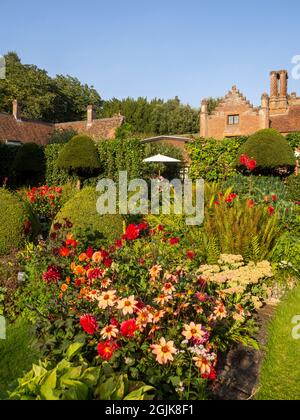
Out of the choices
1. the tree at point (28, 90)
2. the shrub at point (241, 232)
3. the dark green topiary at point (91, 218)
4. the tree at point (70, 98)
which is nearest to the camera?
the shrub at point (241, 232)

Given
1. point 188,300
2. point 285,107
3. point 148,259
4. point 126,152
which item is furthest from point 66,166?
point 285,107

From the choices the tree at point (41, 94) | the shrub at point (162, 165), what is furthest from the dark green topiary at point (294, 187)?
the tree at point (41, 94)

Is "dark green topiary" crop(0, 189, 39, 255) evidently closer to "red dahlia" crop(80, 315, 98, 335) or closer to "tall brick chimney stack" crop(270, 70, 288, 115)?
"red dahlia" crop(80, 315, 98, 335)

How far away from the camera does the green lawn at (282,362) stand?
2932mm

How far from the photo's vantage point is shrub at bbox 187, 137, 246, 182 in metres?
14.8

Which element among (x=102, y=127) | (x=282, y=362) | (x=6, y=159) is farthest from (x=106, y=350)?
(x=102, y=127)

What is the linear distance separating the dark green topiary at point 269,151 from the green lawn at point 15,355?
1093 centimetres

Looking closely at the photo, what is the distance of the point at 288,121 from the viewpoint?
1144 inches

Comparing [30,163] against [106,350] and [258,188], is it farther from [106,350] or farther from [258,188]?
[106,350]

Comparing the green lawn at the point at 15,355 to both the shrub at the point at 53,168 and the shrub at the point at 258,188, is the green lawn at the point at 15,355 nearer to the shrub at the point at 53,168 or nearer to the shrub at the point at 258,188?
the shrub at the point at 258,188

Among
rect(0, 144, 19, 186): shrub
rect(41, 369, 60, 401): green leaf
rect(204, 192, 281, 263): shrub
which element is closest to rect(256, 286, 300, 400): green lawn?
rect(204, 192, 281, 263): shrub

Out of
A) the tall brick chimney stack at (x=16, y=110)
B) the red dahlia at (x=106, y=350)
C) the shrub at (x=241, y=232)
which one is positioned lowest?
the red dahlia at (x=106, y=350)

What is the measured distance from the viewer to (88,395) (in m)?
2.00
